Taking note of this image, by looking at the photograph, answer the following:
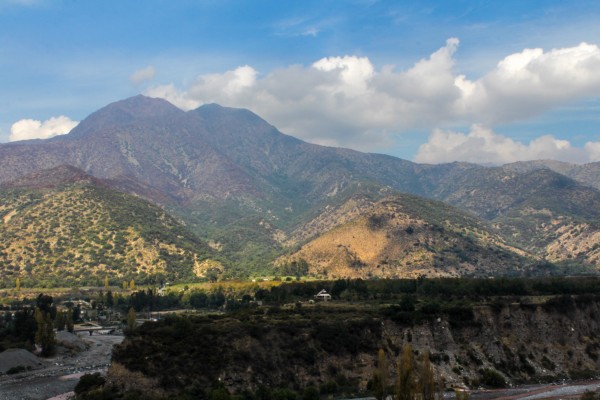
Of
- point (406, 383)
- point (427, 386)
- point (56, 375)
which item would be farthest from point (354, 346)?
point (56, 375)

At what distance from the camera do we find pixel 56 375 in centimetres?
11694

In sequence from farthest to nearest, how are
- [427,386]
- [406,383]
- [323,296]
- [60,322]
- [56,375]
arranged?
1. [60,322]
2. [323,296]
3. [56,375]
4. [427,386]
5. [406,383]

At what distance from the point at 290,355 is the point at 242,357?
859 centimetres

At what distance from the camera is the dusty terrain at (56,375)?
10138 cm

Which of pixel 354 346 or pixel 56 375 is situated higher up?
pixel 354 346

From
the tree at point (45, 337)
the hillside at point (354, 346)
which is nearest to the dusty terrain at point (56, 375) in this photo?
the tree at point (45, 337)

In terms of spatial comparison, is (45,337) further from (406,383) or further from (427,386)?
(427,386)

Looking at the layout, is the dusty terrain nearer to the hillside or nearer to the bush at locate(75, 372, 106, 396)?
the bush at locate(75, 372, 106, 396)

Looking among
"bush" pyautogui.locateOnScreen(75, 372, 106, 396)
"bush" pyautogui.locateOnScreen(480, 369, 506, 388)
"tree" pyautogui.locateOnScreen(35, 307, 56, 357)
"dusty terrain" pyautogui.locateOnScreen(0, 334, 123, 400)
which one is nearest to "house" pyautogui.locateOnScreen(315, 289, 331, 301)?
"bush" pyautogui.locateOnScreen(480, 369, 506, 388)

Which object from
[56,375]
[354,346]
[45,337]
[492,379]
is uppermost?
[354,346]

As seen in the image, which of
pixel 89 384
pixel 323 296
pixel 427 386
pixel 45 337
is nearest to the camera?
pixel 427 386

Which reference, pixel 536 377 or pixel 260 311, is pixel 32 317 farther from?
pixel 536 377

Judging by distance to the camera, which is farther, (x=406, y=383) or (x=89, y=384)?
(x=89, y=384)

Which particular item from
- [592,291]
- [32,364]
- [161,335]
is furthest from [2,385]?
[592,291]
